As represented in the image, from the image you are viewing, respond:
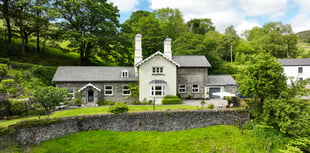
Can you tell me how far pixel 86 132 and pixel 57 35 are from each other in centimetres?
2552

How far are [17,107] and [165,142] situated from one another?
15.5m

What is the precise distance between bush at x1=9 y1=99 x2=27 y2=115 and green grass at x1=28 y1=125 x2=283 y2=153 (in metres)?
6.35

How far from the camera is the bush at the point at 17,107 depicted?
17078 millimetres

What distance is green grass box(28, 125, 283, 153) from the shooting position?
1348 cm

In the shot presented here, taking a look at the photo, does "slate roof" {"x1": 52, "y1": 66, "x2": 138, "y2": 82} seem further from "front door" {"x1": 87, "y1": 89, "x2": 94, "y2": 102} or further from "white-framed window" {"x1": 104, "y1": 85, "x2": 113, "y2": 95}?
"front door" {"x1": 87, "y1": 89, "x2": 94, "y2": 102}

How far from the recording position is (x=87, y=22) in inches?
1331

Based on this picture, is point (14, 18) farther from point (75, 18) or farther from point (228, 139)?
point (228, 139)

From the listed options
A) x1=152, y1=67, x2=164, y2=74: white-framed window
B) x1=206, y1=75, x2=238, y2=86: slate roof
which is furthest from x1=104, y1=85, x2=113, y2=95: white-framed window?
x1=206, y1=75, x2=238, y2=86: slate roof

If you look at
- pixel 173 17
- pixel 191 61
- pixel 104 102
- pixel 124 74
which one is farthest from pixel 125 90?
pixel 173 17

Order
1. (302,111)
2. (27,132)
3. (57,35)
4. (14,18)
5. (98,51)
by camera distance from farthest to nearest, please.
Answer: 1. (98,51)
2. (57,35)
3. (14,18)
4. (302,111)
5. (27,132)

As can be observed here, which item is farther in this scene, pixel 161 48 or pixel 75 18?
pixel 161 48

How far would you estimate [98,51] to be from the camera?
37656mm

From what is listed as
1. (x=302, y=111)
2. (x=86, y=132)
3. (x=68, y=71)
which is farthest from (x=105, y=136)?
(x=302, y=111)

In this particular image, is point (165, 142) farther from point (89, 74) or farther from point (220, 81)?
point (220, 81)
